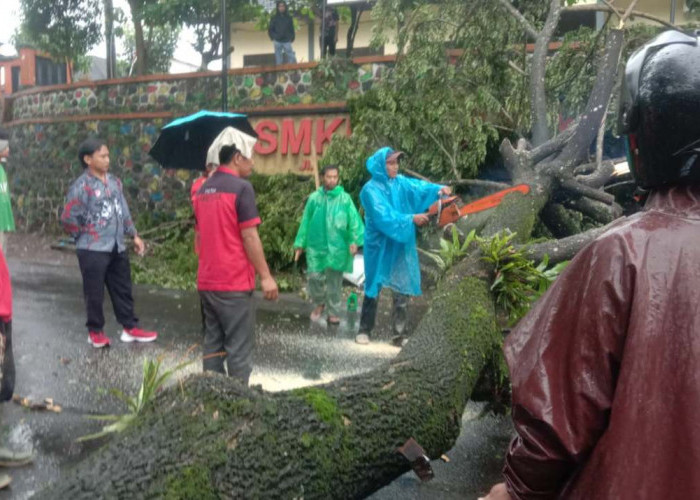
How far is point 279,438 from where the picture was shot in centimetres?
262

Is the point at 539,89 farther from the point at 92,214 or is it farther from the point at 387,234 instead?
the point at 92,214

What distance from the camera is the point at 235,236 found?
16.5 ft

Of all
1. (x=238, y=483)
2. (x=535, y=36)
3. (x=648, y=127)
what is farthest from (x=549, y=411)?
(x=535, y=36)

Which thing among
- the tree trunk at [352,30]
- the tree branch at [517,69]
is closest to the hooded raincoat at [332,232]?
the tree branch at [517,69]

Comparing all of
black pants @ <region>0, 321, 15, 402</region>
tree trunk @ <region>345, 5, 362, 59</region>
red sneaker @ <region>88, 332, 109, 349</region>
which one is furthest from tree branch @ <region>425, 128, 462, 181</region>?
black pants @ <region>0, 321, 15, 402</region>

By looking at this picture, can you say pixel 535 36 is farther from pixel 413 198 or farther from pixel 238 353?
pixel 238 353

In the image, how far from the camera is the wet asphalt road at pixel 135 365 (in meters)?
4.43

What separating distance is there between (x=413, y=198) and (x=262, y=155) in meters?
6.57

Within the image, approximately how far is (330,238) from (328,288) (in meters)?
0.57

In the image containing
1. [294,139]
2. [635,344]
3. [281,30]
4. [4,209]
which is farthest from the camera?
[281,30]

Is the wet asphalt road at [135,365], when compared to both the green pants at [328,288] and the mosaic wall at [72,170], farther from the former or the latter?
the mosaic wall at [72,170]

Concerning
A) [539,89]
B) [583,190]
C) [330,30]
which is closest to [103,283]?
[583,190]

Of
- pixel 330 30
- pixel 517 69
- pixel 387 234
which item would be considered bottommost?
pixel 387 234

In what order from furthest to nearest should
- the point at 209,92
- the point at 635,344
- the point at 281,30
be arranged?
the point at 281,30, the point at 209,92, the point at 635,344
